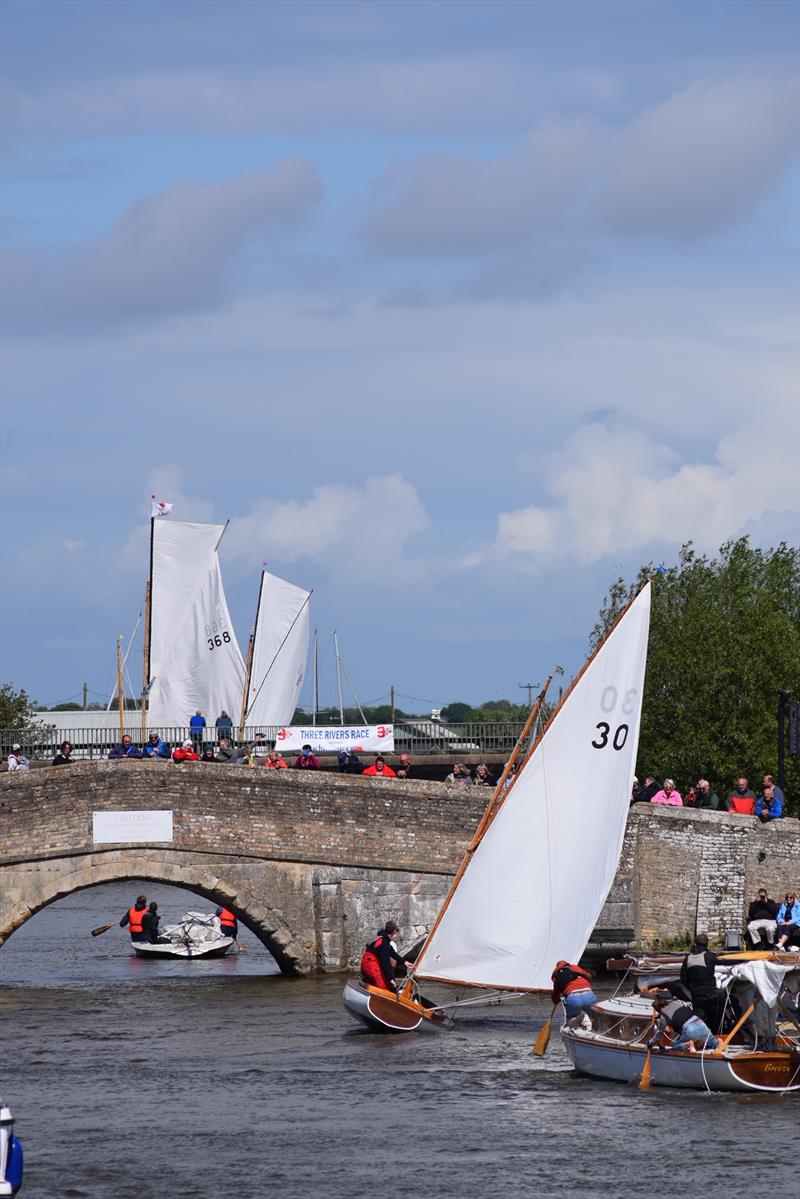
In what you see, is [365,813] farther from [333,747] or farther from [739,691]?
[739,691]

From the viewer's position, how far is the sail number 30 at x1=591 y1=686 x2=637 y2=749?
3161 cm

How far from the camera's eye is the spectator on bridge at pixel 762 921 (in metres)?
33.9

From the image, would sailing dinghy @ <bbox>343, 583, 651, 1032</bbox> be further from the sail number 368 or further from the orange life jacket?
the sail number 368

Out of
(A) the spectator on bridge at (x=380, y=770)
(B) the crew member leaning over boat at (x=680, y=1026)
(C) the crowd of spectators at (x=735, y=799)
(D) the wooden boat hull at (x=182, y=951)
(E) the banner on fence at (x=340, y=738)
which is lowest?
(D) the wooden boat hull at (x=182, y=951)

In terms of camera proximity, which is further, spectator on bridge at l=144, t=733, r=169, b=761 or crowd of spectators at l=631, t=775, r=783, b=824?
spectator on bridge at l=144, t=733, r=169, b=761

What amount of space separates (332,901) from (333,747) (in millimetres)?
19031

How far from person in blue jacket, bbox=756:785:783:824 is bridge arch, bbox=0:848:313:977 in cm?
1014

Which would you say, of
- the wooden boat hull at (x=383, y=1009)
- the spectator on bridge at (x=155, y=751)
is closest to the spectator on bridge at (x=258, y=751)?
the spectator on bridge at (x=155, y=751)

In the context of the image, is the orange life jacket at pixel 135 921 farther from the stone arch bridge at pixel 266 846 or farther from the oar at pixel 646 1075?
the oar at pixel 646 1075

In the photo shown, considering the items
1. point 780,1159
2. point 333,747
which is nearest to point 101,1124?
point 780,1159

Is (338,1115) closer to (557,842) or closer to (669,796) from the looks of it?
(557,842)

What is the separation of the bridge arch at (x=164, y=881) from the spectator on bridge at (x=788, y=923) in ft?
32.2

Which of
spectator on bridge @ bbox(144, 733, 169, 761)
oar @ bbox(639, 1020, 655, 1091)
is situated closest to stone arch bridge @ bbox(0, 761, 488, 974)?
spectator on bridge @ bbox(144, 733, 169, 761)

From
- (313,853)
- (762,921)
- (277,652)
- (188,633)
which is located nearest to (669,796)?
(762,921)
